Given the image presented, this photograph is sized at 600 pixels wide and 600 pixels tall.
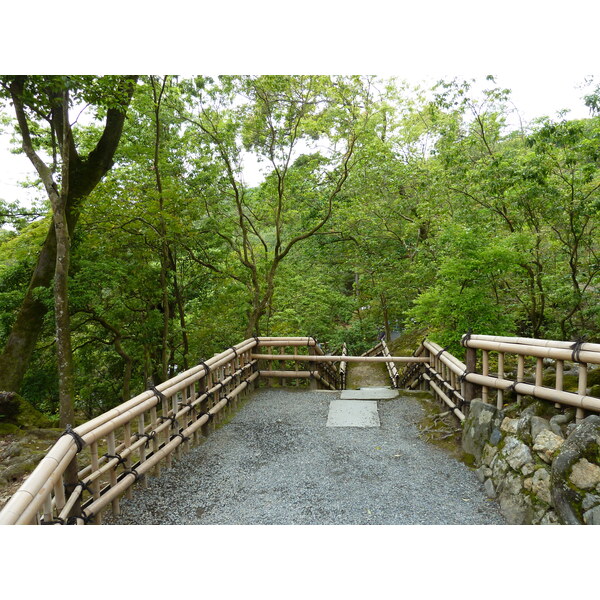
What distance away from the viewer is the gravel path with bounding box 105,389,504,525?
263cm

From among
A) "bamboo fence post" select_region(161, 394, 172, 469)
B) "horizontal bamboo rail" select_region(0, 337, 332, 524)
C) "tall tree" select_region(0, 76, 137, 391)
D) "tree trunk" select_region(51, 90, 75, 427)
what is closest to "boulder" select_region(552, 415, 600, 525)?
"horizontal bamboo rail" select_region(0, 337, 332, 524)

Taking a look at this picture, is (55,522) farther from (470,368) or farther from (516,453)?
(470,368)

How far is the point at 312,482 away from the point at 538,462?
1.59 m

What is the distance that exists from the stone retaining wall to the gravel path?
19cm

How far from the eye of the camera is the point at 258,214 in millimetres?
8312

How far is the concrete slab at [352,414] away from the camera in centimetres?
430

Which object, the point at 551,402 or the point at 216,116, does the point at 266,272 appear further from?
the point at 551,402

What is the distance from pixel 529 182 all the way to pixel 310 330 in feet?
18.9

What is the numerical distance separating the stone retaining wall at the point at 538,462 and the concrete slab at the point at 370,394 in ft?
6.23

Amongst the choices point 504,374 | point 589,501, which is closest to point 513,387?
point 504,374

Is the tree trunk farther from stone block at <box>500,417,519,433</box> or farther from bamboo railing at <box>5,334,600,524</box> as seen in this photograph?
stone block at <box>500,417,519,433</box>

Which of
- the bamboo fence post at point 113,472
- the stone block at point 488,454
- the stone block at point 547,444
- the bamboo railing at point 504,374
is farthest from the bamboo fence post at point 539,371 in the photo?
the bamboo fence post at point 113,472

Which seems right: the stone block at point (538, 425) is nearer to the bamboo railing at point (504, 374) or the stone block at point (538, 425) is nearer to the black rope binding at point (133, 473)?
the bamboo railing at point (504, 374)

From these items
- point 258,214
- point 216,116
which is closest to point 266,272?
point 258,214
